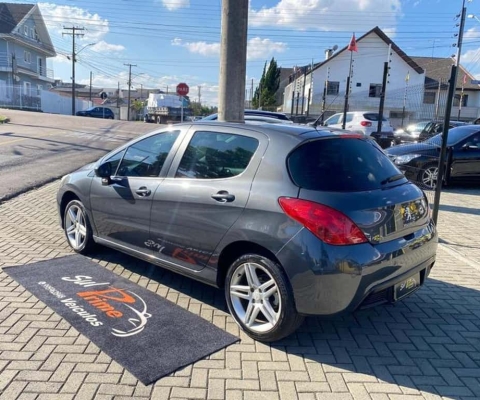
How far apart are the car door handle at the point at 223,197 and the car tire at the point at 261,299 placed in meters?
0.47

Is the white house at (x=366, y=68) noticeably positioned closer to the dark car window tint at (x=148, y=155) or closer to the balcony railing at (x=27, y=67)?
the balcony railing at (x=27, y=67)

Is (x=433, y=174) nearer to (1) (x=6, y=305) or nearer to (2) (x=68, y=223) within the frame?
(2) (x=68, y=223)

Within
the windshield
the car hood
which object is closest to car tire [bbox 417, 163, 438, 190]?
the car hood

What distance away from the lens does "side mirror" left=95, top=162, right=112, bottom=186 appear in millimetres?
4625

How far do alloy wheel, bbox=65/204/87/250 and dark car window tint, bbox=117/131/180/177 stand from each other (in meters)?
0.89

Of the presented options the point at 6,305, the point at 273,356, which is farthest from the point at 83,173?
the point at 273,356

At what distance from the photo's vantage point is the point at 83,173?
507cm

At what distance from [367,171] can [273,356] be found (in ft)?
5.37

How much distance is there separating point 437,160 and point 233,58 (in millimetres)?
5755

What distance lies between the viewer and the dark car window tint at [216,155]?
3.61 metres

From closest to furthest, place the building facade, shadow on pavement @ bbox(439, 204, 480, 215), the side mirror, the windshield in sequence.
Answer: the side mirror, shadow on pavement @ bbox(439, 204, 480, 215), the windshield, the building facade

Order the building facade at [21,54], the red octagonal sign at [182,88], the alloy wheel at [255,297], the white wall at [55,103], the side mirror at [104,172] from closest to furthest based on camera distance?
the alloy wheel at [255,297], the side mirror at [104,172], the red octagonal sign at [182,88], the building facade at [21,54], the white wall at [55,103]

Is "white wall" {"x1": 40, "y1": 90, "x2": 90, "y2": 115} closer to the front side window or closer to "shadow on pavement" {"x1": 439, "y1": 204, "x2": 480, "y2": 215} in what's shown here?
the front side window

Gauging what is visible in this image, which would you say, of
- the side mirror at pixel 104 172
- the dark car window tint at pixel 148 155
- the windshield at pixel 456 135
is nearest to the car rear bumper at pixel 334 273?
the dark car window tint at pixel 148 155
